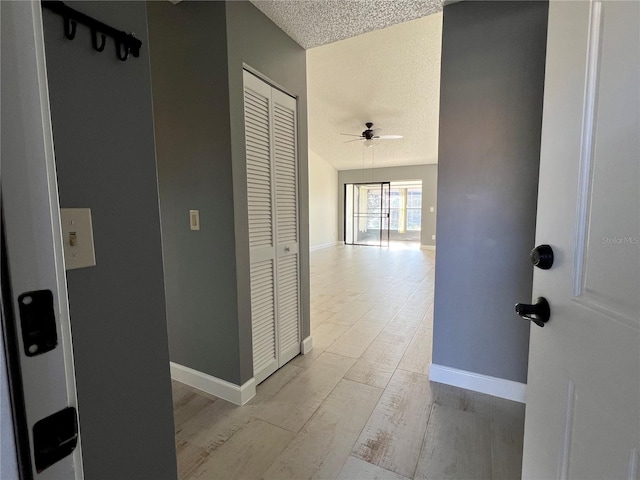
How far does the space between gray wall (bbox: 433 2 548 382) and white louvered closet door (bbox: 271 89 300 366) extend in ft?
3.44

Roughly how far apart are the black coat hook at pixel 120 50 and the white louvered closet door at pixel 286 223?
1.39 meters

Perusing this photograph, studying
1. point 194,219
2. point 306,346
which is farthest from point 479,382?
point 194,219

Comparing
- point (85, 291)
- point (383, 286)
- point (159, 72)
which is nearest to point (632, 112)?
point (85, 291)

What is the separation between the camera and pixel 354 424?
1660mm

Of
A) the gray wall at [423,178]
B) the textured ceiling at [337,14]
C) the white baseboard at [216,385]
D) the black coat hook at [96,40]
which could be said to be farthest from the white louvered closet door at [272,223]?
the gray wall at [423,178]

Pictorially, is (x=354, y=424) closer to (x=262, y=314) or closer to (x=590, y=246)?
(x=262, y=314)

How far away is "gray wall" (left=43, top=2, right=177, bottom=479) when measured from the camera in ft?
2.08

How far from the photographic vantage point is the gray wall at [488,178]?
1704mm

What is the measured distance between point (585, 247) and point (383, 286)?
Answer: 395cm

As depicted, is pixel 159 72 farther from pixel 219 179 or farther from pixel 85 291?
pixel 85 291

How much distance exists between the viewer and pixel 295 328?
94.3 inches

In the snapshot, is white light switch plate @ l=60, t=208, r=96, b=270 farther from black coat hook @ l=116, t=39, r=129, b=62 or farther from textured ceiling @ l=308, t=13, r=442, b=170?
textured ceiling @ l=308, t=13, r=442, b=170

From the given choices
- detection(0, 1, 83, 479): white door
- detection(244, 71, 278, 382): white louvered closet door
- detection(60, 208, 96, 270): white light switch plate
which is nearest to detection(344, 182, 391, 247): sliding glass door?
detection(244, 71, 278, 382): white louvered closet door

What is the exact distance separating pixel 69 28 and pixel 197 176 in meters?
1.23
